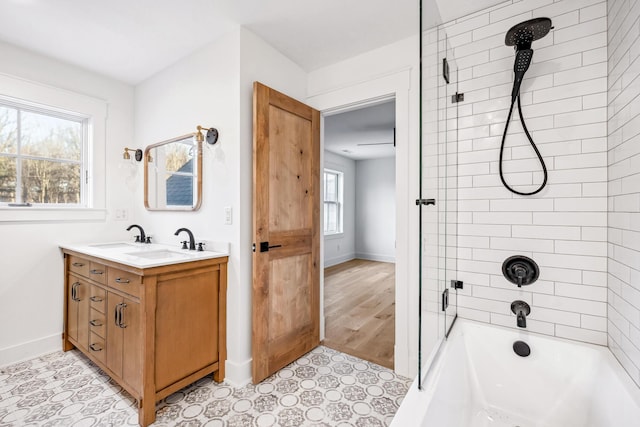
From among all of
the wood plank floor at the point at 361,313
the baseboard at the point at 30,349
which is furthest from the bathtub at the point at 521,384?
the baseboard at the point at 30,349

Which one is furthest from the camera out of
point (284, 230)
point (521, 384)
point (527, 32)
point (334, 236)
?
point (334, 236)

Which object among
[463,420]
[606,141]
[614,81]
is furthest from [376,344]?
[614,81]

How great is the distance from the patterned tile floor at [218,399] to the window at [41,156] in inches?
52.4

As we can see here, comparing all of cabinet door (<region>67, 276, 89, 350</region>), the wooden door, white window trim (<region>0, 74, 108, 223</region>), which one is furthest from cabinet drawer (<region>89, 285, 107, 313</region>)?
the wooden door

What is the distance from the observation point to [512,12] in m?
1.74

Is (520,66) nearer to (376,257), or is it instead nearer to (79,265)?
(79,265)

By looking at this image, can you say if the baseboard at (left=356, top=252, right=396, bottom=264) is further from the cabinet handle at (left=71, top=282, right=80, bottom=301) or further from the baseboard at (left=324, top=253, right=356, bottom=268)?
the cabinet handle at (left=71, top=282, right=80, bottom=301)

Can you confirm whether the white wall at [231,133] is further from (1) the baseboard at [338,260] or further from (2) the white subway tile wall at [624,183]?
(1) the baseboard at [338,260]

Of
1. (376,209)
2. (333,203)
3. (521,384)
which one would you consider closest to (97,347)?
(521,384)

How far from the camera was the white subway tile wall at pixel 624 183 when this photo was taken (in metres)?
1.20

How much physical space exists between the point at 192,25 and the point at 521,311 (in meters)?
2.75

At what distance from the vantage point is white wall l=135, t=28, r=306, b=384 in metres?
1.99

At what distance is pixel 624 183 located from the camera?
51.2 inches

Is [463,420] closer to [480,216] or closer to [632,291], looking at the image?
[632,291]
